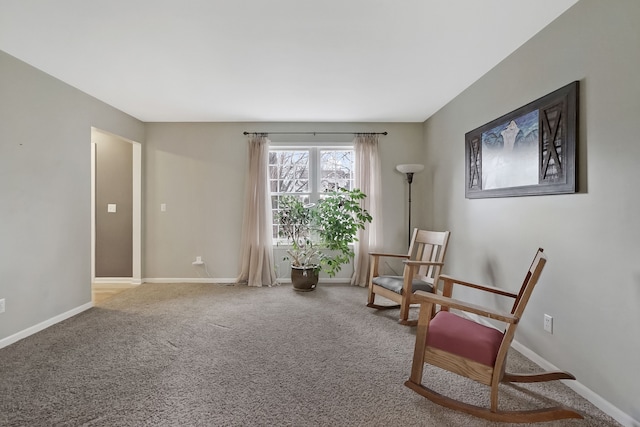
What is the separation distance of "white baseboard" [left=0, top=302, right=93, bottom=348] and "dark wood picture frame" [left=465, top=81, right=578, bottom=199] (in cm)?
423

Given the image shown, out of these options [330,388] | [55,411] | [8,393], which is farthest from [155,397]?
[330,388]

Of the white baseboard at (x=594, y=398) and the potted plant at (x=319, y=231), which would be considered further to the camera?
the potted plant at (x=319, y=231)

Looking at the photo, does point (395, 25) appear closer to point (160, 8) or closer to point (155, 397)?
point (160, 8)

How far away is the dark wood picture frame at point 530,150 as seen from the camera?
70.6 inches

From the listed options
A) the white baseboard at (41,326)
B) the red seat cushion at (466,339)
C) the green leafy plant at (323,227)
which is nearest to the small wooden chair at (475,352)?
the red seat cushion at (466,339)

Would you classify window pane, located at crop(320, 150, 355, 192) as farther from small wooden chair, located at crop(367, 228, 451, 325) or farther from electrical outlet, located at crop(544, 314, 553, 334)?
electrical outlet, located at crop(544, 314, 553, 334)

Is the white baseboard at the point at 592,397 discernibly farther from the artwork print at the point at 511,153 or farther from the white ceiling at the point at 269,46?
the white ceiling at the point at 269,46

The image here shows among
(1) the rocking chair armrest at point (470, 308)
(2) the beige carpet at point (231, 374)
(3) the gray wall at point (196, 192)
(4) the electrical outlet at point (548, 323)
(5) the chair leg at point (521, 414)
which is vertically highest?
(3) the gray wall at point (196, 192)

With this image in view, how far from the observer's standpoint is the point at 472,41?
2176 millimetres

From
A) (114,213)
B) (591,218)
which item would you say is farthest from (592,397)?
(114,213)

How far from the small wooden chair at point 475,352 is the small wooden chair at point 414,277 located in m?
0.85

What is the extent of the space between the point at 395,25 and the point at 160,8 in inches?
60.9

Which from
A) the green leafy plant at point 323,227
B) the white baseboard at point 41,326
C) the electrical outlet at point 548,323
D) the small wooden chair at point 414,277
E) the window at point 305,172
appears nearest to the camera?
the electrical outlet at point 548,323

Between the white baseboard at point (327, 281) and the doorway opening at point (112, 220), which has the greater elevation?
the doorway opening at point (112, 220)
